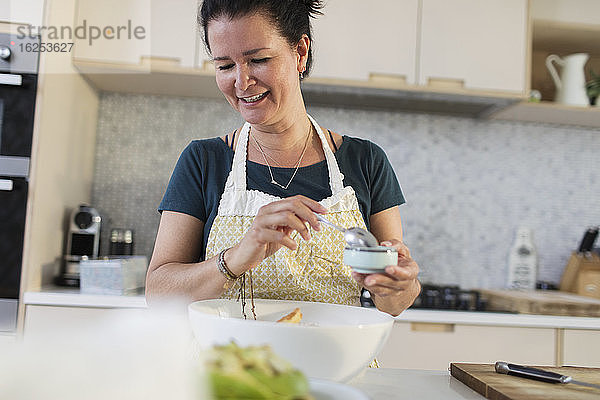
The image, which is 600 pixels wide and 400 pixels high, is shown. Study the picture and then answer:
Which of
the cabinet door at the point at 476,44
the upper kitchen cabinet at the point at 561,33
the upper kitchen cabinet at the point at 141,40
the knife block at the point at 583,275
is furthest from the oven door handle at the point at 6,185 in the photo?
the knife block at the point at 583,275

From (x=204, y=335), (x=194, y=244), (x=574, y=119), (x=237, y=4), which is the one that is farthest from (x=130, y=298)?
(x=574, y=119)

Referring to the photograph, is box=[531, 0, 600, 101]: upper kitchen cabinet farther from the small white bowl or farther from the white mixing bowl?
the white mixing bowl

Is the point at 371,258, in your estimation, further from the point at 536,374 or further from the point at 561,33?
the point at 561,33

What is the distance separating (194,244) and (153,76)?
3.90 feet

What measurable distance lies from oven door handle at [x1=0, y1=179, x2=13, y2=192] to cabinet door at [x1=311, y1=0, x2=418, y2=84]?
3.85ft

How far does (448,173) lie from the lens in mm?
2570

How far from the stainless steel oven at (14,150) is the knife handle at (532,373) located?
161 cm

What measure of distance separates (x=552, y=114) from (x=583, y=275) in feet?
2.31

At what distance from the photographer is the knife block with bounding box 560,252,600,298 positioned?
7.72ft

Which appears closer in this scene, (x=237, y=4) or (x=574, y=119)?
(x=237, y=4)

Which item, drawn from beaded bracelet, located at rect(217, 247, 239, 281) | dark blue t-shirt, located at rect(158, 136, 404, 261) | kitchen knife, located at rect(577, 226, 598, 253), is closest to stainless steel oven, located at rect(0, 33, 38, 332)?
dark blue t-shirt, located at rect(158, 136, 404, 261)

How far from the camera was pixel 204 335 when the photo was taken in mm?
684

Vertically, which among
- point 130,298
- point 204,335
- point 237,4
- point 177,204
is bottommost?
point 130,298

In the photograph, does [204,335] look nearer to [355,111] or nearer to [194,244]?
[194,244]
